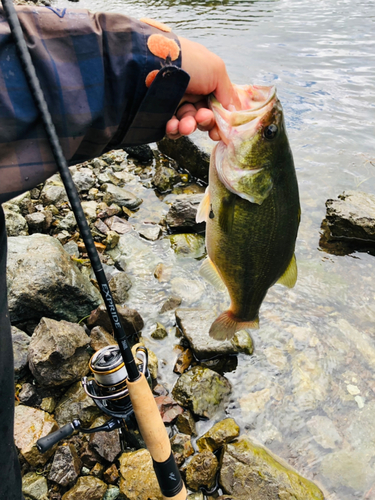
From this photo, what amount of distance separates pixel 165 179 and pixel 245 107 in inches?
182

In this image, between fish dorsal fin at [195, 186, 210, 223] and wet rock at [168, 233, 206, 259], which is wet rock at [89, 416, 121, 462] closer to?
fish dorsal fin at [195, 186, 210, 223]

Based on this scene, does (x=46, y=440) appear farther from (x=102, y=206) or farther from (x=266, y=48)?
(x=266, y=48)

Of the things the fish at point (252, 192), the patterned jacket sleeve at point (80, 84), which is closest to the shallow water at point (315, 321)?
the fish at point (252, 192)

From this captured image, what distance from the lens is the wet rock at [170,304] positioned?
436 cm

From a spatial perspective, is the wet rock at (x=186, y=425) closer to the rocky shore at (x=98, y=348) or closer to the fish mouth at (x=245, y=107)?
the rocky shore at (x=98, y=348)

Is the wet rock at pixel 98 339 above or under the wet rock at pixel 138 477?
above

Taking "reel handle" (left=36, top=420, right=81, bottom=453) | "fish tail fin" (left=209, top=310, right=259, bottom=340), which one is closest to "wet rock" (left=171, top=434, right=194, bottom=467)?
"reel handle" (left=36, top=420, right=81, bottom=453)

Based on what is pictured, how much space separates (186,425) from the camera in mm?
3213

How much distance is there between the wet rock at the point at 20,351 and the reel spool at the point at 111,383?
0.76 meters

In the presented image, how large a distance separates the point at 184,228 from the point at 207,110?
3601 mm

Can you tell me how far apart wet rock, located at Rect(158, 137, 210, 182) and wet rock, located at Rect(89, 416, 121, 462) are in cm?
483

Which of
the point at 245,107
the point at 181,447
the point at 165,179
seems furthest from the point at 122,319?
the point at 165,179

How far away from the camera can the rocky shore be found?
9.14ft

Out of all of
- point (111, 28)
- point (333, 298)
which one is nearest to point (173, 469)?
point (111, 28)
